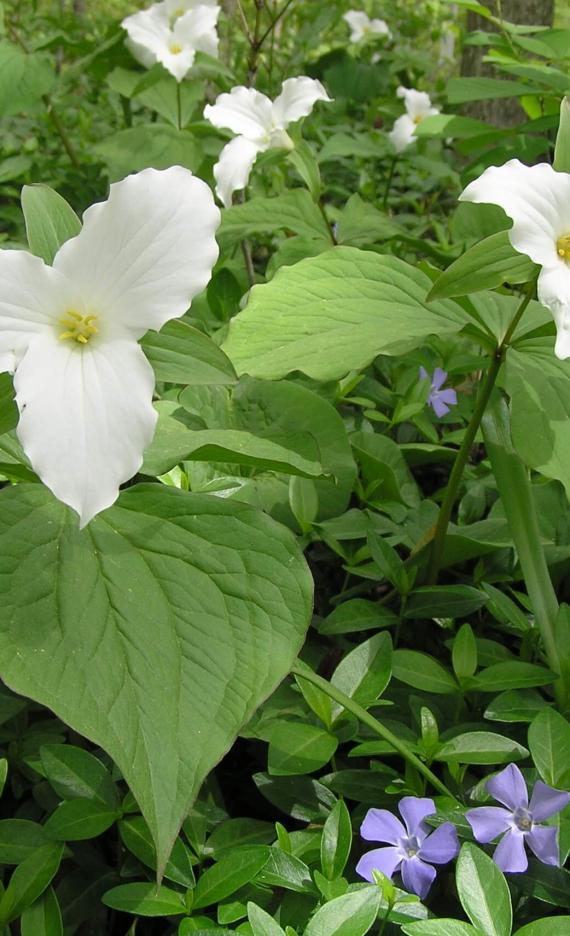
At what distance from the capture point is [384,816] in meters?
0.83

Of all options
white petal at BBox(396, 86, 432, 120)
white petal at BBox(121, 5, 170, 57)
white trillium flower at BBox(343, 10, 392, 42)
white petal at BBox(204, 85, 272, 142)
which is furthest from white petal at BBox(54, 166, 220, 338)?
white trillium flower at BBox(343, 10, 392, 42)

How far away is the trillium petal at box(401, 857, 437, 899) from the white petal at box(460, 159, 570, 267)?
0.55 meters

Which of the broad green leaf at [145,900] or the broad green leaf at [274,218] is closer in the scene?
A: the broad green leaf at [145,900]

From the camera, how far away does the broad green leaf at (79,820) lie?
0.85 meters

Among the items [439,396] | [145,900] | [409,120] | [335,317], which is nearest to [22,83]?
[409,120]

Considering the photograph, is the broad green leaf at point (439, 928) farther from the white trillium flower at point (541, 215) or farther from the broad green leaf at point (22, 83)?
the broad green leaf at point (22, 83)

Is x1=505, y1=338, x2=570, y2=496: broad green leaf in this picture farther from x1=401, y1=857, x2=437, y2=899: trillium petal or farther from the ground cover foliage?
x1=401, y1=857, x2=437, y2=899: trillium petal

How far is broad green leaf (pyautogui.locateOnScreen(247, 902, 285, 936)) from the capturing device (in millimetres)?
703

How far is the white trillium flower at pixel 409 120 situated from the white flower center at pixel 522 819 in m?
2.05

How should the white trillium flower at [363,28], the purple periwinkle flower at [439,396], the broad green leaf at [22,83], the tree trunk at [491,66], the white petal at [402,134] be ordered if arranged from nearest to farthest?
1. the purple periwinkle flower at [439,396]
2. the broad green leaf at [22,83]
3. the white petal at [402,134]
4. the tree trunk at [491,66]
5. the white trillium flower at [363,28]

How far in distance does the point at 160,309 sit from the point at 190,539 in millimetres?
224

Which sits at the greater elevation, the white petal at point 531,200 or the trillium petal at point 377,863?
the white petal at point 531,200

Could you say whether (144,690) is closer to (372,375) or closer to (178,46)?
(372,375)

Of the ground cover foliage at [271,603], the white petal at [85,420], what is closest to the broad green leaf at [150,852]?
the ground cover foliage at [271,603]
